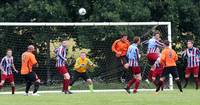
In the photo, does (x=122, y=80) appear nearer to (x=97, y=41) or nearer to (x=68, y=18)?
(x=97, y=41)

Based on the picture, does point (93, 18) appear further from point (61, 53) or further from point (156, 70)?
point (156, 70)

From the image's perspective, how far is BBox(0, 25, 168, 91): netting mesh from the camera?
27.5m

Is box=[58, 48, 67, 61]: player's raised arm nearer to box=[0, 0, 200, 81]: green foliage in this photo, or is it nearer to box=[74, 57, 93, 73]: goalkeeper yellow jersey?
box=[74, 57, 93, 73]: goalkeeper yellow jersey

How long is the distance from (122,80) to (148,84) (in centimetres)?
114

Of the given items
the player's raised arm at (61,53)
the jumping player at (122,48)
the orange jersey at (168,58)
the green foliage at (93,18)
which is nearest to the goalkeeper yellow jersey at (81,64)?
the player's raised arm at (61,53)

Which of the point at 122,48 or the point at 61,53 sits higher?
the point at 122,48

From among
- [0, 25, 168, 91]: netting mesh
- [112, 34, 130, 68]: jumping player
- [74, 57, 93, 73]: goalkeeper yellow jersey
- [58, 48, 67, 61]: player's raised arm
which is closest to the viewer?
[58, 48, 67, 61]: player's raised arm

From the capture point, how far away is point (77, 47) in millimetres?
28219

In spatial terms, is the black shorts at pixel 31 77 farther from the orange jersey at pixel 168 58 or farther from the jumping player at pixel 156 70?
the jumping player at pixel 156 70

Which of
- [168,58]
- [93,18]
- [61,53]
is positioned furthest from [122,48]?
[93,18]

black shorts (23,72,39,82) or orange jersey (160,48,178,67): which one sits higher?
orange jersey (160,48,178,67)

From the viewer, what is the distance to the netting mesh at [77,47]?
27500 mm

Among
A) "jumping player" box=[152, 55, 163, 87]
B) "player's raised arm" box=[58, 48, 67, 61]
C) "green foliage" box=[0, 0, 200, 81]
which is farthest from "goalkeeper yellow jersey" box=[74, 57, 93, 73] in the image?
"green foliage" box=[0, 0, 200, 81]

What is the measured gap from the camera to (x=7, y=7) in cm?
3102
